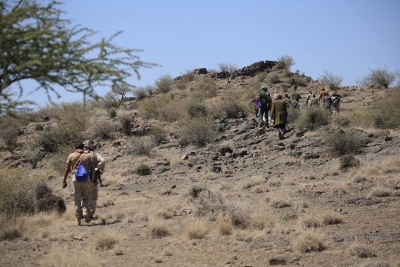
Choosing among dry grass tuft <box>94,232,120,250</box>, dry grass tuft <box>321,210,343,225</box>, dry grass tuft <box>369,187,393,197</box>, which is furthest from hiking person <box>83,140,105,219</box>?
dry grass tuft <box>369,187,393,197</box>

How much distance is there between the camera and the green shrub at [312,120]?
2580 cm

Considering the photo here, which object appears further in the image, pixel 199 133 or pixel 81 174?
pixel 199 133

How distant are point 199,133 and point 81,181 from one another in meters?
15.5

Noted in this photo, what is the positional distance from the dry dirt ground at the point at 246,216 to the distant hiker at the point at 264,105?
2.06 metres

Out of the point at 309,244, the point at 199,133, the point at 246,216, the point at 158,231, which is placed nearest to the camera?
the point at 309,244

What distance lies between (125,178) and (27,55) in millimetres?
17774

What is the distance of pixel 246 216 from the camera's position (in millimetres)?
12086

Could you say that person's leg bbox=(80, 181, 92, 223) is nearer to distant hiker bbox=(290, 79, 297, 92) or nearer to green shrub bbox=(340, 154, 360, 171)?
green shrub bbox=(340, 154, 360, 171)

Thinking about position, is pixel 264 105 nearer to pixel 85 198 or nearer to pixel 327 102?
pixel 327 102

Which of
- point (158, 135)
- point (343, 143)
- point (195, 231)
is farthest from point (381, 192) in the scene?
point (158, 135)

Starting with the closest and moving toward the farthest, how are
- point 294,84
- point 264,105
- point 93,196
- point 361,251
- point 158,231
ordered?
point 361,251, point 158,231, point 93,196, point 264,105, point 294,84

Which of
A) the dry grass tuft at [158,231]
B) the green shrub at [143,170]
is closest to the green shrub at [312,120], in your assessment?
the green shrub at [143,170]

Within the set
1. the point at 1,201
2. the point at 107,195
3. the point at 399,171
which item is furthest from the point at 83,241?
the point at 399,171

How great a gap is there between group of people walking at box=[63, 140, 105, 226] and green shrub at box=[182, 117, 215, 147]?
581 inches
